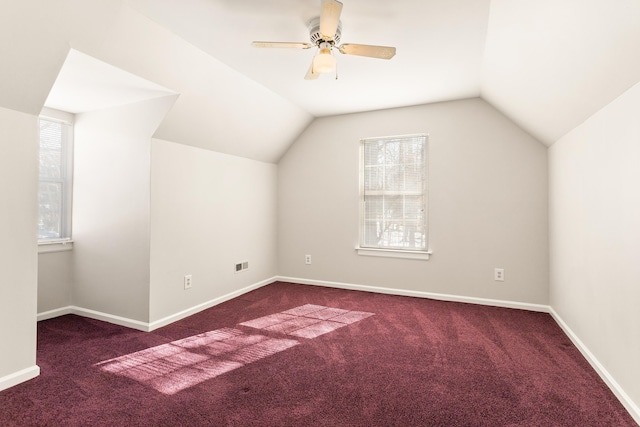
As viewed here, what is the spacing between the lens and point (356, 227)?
445 centimetres

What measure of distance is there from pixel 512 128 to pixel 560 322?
205 cm

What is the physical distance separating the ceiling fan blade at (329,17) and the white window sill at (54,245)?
334 cm

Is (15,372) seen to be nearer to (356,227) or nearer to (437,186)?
(356,227)

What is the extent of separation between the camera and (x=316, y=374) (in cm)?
225

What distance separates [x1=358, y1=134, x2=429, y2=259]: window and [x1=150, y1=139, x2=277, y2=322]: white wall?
142 cm

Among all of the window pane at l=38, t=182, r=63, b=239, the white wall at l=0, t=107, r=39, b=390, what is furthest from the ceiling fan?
the window pane at l=38, t=182, r=63, b=239

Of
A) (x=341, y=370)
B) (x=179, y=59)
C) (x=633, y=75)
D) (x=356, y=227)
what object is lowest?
(x=341, y=370)

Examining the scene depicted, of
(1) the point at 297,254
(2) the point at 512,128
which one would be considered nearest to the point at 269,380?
(1) the point at 297,254

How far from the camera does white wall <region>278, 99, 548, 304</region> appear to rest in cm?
362

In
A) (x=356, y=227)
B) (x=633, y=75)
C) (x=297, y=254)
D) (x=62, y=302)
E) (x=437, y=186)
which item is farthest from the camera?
(x=297, y=254)

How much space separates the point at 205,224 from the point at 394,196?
92.9 inches

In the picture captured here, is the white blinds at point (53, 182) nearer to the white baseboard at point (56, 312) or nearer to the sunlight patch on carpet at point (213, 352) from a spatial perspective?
the white baseboard at point (56, 312)

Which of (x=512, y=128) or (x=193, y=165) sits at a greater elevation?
(x=512, y=128)

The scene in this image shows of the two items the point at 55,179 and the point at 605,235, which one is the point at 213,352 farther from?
the point at 605,235
